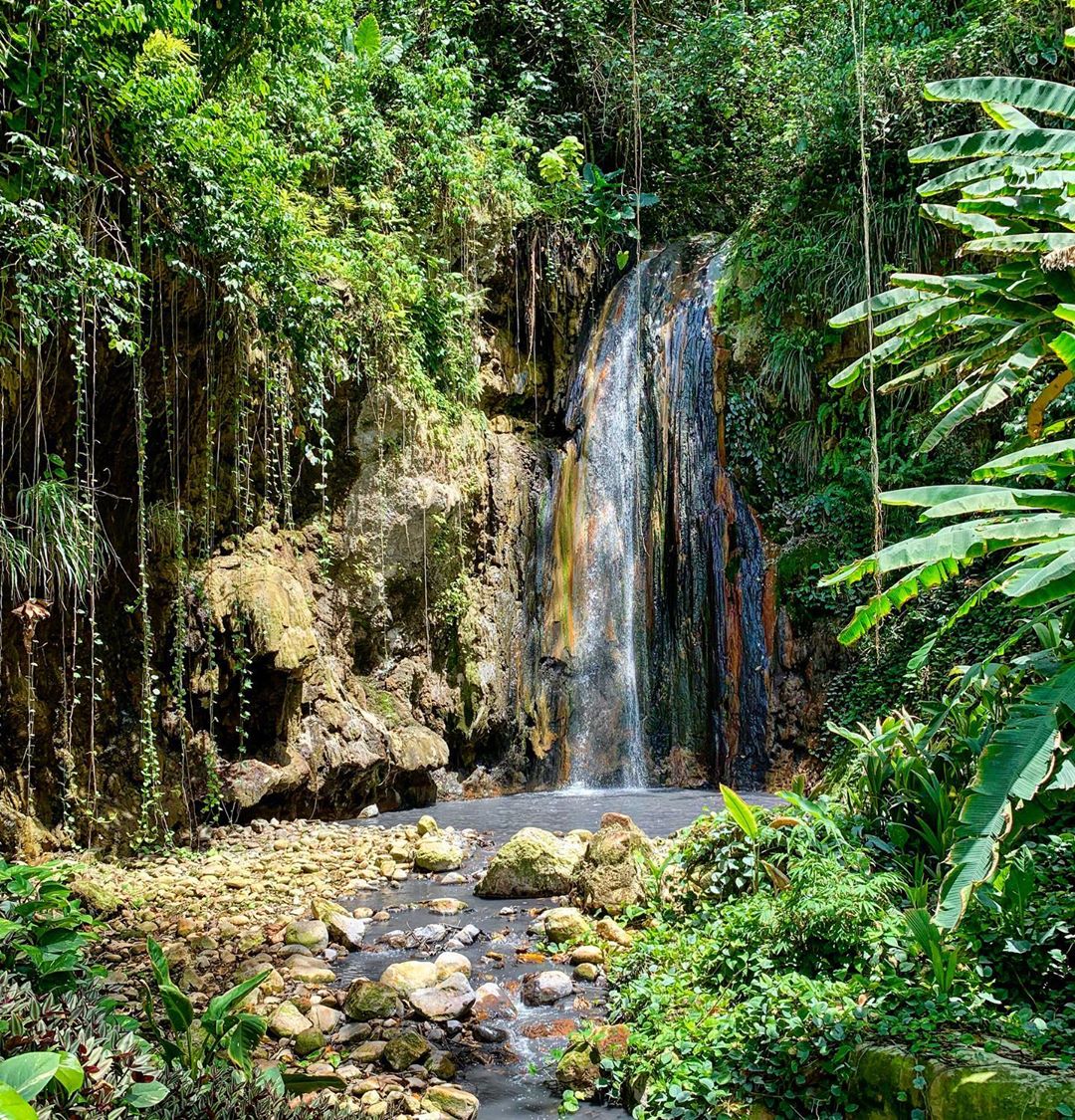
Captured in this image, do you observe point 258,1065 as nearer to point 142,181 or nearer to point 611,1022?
point 611,1022

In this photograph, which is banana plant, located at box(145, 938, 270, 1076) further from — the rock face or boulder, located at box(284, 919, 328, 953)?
the rock face

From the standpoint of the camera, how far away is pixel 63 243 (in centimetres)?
565

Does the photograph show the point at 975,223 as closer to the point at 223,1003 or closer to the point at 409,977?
the point at 409,977

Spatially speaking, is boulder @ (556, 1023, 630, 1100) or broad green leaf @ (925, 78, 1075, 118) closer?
boulder @ (556, 1023, 630, 1100)

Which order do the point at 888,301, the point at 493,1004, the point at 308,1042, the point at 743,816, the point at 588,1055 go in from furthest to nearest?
the point at 888,301 → the point at 743,816 → the point at 493,1004 → the point at 308,1042 → the point at 588,1055

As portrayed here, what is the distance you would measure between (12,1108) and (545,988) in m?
3.53

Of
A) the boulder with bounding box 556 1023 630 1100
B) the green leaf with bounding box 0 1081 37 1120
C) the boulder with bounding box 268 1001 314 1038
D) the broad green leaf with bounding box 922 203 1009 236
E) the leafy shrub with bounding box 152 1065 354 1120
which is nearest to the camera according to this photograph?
the green leaf with bounding box 0 1081 37 1120

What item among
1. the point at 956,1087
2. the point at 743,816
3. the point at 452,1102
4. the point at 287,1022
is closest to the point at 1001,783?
the point at 956,1087

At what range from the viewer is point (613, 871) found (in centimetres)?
562

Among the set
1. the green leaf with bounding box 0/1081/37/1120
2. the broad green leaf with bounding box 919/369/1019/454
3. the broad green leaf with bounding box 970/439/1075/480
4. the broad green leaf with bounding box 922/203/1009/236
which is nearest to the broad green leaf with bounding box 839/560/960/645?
the broad green leaf with bounding box 970/439/1075/480

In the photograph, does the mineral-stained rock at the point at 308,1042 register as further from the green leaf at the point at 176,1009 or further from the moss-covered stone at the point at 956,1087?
the moss-covered stone at the point at 956,1087

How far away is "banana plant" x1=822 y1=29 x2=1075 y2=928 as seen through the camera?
321 cm

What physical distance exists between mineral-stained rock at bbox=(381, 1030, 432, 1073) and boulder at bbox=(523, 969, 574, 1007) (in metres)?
0.72

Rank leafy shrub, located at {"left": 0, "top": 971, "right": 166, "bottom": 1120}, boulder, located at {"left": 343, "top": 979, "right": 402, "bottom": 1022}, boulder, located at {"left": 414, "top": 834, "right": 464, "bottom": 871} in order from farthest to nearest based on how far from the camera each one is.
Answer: boulder, located at {"left": 414, "top": 834, "right": 464, "bottom": 871} < boulder, located at {"left": 343, "top": 979, "right": 402, "bottom": 1022} < leafy shrub, located at {"left": 0, "top": 971, "right": 166, "bottom": 1120}
